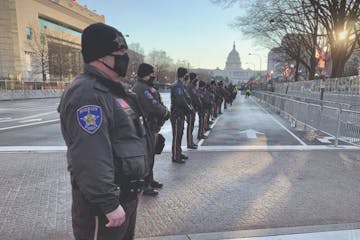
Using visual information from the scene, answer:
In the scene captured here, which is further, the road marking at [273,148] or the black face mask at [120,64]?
the road marking at [273,148]

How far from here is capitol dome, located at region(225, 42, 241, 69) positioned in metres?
161

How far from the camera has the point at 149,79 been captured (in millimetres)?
4734

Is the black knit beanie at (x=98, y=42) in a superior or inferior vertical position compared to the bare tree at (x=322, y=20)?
inferior

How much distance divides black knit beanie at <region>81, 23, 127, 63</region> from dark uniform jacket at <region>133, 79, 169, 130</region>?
8.47 ft

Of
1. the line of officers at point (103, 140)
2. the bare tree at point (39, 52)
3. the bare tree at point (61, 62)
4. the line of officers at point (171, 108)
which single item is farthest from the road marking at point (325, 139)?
the bare tree at point (61, 62)

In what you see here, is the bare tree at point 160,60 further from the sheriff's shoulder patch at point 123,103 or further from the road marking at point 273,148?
the sheriff's shoulder patch at point 123,103

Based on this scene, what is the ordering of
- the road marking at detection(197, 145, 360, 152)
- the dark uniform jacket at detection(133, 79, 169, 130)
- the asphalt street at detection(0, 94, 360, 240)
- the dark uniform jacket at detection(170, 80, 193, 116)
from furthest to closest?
the road marking at detection(197, 145, 360, 152) → the dark uniform jacket at detection(170, 80, 193, 116) → the dark uniform jacket at detection(133, 79, 169, 130) → the asphalt street at detection(0, 94, 360, 240)

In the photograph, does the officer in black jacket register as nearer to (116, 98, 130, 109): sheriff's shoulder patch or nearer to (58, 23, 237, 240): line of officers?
(58, 23, 237, 240): line of officers

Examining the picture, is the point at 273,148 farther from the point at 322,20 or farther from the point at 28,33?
the point at 28,33

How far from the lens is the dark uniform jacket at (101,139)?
1806 mm

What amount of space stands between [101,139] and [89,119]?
0.45ft

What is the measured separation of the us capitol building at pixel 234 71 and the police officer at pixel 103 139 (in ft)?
493

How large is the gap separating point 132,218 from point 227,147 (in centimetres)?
657

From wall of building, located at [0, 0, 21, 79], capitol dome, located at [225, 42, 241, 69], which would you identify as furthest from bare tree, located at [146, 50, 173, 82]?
capitol dome, located at [225, 42, 241, 69]
